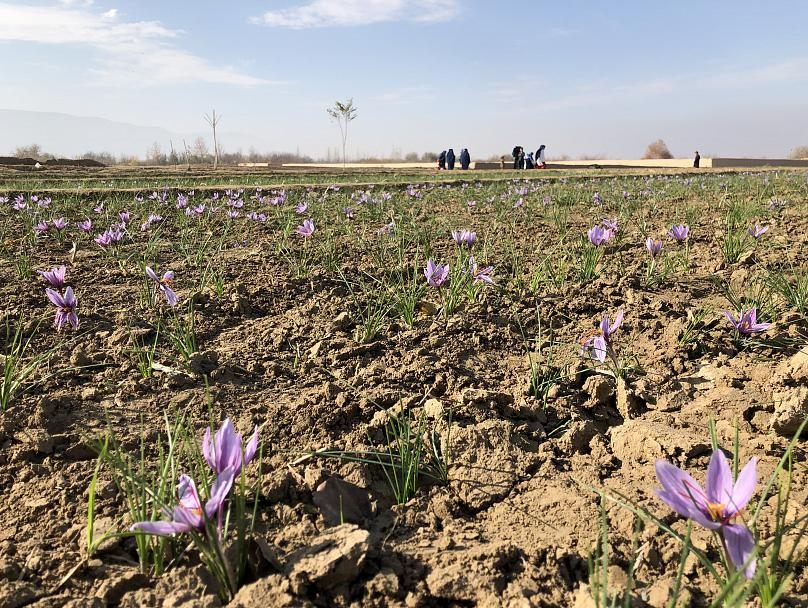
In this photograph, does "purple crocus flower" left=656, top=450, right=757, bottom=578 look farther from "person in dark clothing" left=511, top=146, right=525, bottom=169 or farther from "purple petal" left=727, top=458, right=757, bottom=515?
"person in dark clothing" left=511, top=146, right=525, bottom=169

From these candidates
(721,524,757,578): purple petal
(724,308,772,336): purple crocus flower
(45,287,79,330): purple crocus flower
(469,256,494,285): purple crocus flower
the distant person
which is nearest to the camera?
(721,524,757,578): purple petal

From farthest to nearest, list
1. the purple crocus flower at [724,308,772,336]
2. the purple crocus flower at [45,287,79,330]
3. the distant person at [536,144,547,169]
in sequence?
the distant person at [536,144,547,169] → the purple crocus flower at [45,287,79,330] → the purple crocus flower at [724,308,772,336]

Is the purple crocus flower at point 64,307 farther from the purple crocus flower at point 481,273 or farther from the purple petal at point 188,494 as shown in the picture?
the purple crocus flower at point 481,273

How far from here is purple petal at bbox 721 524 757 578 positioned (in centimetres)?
82

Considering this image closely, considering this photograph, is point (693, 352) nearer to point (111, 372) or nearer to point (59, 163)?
point (111, 372)

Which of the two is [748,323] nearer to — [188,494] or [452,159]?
[188,494]

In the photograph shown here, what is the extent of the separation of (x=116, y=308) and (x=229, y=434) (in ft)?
6.91

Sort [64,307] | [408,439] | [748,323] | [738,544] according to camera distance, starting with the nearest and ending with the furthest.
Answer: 1. [738,544]
2. [408,439]
3. [748,323]
4. [64,307]

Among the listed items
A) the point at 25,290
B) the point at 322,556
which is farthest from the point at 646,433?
the point at 25,290

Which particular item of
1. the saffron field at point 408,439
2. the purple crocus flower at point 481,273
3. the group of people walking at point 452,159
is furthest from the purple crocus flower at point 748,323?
the group of people walking at point 452,159

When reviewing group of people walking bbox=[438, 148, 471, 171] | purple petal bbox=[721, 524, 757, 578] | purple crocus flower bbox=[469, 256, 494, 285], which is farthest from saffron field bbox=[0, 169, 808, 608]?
Answer: group of people walking bbox=[438, 148, 471, 171]

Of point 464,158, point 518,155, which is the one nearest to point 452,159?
point 464,158

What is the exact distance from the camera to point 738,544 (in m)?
0.83

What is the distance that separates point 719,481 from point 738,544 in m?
0.11
